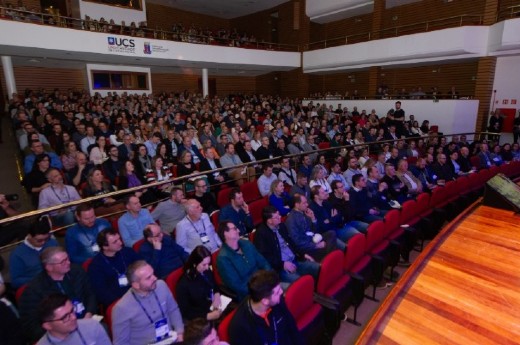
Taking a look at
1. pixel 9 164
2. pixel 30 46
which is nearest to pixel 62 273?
pixel 9 164

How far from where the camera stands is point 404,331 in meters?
2.34

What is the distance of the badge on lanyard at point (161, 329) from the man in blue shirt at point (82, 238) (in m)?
1.26

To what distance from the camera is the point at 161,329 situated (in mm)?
2166

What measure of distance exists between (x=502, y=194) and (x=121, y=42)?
37.2 feet

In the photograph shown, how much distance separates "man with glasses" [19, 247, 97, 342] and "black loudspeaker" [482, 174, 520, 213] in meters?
5.17

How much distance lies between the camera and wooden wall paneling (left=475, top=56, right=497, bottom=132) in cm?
1030

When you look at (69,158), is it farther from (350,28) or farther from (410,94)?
(350,28)

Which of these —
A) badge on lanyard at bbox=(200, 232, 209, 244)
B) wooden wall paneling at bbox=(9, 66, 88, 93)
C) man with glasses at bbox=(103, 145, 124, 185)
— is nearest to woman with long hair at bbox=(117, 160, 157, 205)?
man with glasses at bbox=(103, 145, 124, 185)

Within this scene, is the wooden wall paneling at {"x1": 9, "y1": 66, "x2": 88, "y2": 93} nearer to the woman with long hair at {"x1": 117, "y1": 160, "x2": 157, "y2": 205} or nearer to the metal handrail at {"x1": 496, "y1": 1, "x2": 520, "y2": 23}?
the woman with long hair at {"x1": 117, "y1": 160, "x2": 157, "y2": 205}

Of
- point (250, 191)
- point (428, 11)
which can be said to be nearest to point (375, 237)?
point (250, 191)

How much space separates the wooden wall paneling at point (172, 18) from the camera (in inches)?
626

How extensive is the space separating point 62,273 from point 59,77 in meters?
13.8

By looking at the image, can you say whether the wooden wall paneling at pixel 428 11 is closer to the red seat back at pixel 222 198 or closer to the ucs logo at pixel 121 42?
the ucs logo at pixel 121 42

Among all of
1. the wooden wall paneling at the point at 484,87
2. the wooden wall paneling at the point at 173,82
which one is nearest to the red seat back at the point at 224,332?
the wooden wall paneling at the point at 484,87
